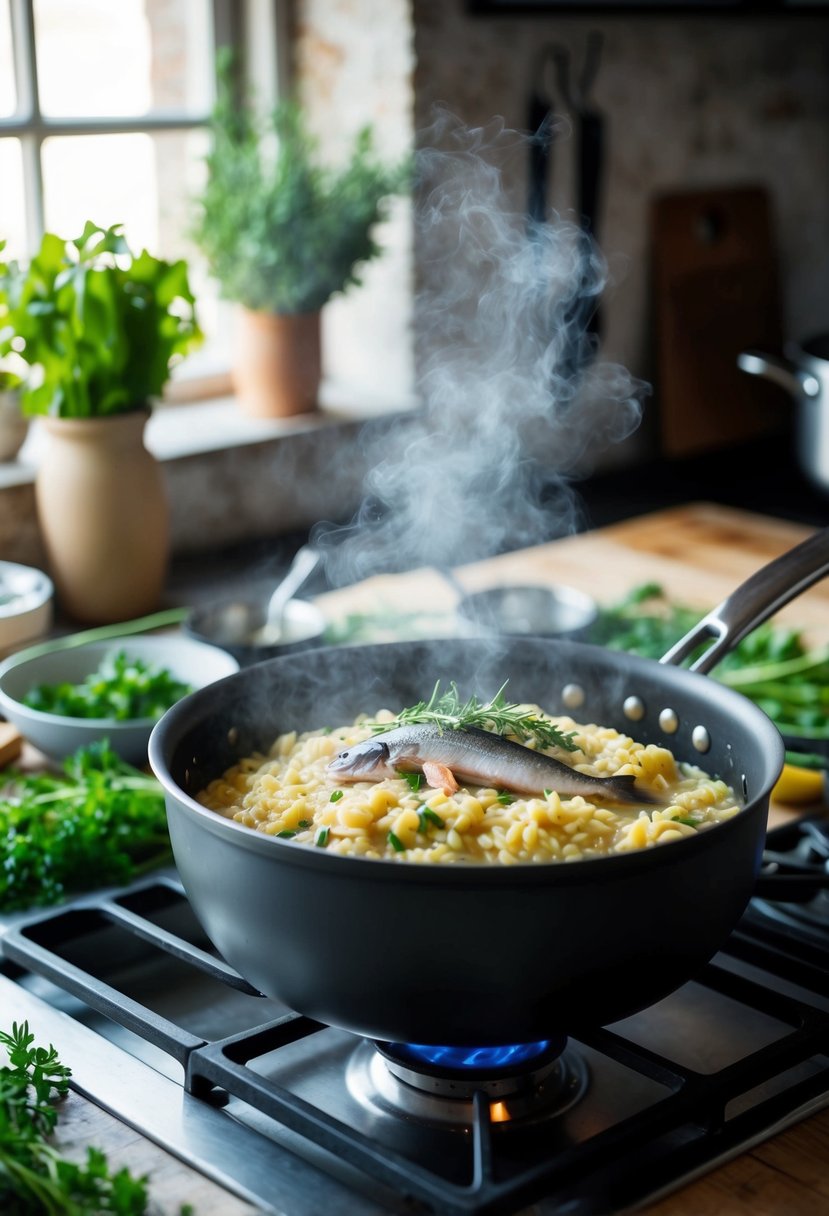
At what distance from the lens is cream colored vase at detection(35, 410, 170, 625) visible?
6.68 ft

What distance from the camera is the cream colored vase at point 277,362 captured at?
8.73 feet

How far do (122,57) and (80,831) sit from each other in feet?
5.86

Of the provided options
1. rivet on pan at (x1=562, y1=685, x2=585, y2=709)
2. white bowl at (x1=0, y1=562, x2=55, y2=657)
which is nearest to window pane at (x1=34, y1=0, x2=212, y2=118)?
white bowl at (x1=0, y1=562, x2=55, y2=657)

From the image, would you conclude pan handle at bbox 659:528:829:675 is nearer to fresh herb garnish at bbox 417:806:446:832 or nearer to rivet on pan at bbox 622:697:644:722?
rivet on pan at bbox 622:697:644:722

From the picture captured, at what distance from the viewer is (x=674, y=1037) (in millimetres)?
1199

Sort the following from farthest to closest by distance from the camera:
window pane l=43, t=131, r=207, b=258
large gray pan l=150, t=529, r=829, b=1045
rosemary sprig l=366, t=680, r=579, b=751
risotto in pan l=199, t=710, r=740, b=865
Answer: window pane l=43, t=131, r=207, b=258 < rosemary sprig l=366, t=680, r=579, b=751 < risotto in pan l=199, t=710, r=740, b=865 < large gray pan l=150, t=529, r=829, b=1045

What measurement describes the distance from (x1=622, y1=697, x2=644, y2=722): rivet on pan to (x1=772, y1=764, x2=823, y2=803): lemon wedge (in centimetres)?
28

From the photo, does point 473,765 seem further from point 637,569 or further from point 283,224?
point 283,224

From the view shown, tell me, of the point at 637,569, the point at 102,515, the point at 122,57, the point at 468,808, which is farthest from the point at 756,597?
the point at 122,57

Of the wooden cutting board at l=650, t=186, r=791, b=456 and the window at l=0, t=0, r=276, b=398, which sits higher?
the window at l=0, t=0, r=276, b=398

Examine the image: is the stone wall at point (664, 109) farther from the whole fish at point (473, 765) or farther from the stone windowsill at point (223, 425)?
the whole fish at point (473, 765)

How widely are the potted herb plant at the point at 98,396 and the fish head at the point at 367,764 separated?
101 cm

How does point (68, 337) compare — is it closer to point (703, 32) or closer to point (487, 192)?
point (487, 192)

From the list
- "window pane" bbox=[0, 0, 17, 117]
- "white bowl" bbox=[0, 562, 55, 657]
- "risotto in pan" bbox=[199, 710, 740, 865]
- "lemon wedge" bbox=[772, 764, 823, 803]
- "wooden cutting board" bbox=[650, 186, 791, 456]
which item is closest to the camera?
"risotto in pan" bbox=[199, 710, 740, 865]
